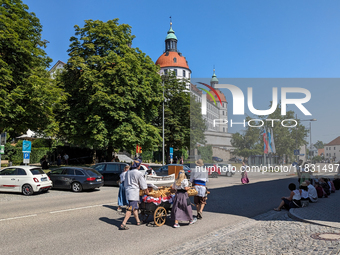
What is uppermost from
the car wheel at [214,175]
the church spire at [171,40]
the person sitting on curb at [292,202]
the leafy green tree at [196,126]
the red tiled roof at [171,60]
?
→ the church spire at [171,40]

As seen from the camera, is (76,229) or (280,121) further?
(280,121)

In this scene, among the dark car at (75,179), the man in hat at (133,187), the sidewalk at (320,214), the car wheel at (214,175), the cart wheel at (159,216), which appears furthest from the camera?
the car wheel at (214,175)

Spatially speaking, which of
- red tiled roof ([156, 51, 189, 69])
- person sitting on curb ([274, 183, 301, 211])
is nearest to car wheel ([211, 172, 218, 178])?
person sitting on curb ([274, 183, 301, 211])

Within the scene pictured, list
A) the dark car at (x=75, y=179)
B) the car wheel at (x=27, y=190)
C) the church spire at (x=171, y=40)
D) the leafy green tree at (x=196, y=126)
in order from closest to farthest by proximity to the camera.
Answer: the car wheel at (x=27, y=190)
the dark car at (x=75, y=179)
the leafy green tree at (x=196, y=126)
the church spire at (x=171, y=40)

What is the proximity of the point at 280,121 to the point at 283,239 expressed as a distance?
708 inches

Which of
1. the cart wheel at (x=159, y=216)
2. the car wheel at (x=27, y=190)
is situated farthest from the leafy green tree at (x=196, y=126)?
the cart wheel at (x=159, y=216)

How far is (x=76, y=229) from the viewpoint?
8133mm

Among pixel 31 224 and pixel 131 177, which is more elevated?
pixel 131 177

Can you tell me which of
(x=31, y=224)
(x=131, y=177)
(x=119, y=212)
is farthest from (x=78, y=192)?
(x=131, y=177)

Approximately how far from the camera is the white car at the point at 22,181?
52.2 ft

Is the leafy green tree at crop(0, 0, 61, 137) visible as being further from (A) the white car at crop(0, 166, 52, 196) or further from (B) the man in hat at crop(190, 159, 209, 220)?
(B) the man in hat at crop(190, 159, 209, 220)

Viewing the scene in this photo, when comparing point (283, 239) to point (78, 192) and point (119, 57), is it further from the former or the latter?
point (119, 57)

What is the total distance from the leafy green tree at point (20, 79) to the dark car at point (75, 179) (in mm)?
6151

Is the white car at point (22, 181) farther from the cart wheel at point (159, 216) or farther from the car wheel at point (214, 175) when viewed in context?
the car wheel at point (214, 175)
